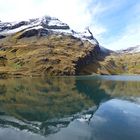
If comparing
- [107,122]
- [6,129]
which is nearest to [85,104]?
[107,122]

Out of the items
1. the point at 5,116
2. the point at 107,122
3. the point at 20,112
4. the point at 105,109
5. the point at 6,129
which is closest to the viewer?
the point at 6,129

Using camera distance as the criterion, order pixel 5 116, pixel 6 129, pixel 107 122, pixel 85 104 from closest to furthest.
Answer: pixel 6 129 < pixel 107 122 < pixel 5 116 < pixel 85 104

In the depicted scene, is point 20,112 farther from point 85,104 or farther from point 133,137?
point 133,137

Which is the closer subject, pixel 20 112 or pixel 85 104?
pixel 20 112

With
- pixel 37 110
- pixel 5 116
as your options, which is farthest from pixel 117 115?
pixel 5 116

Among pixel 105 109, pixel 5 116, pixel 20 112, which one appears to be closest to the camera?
pixel 5 116

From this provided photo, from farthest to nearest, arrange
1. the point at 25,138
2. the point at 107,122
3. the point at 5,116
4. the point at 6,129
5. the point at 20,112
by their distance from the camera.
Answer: the point at 20,112 → the point at 5,116 → the point at 107,122 → the point at 6,129 → the point at 25,138

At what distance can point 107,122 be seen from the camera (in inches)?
1649

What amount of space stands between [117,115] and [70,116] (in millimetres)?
8010

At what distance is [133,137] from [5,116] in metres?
21.9

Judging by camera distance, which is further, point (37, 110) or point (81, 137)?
point (37, 110)

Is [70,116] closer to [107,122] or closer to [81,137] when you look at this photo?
[107,122]

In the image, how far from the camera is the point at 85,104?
63.9 m

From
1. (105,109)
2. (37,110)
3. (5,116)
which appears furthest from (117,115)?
(5,116)
